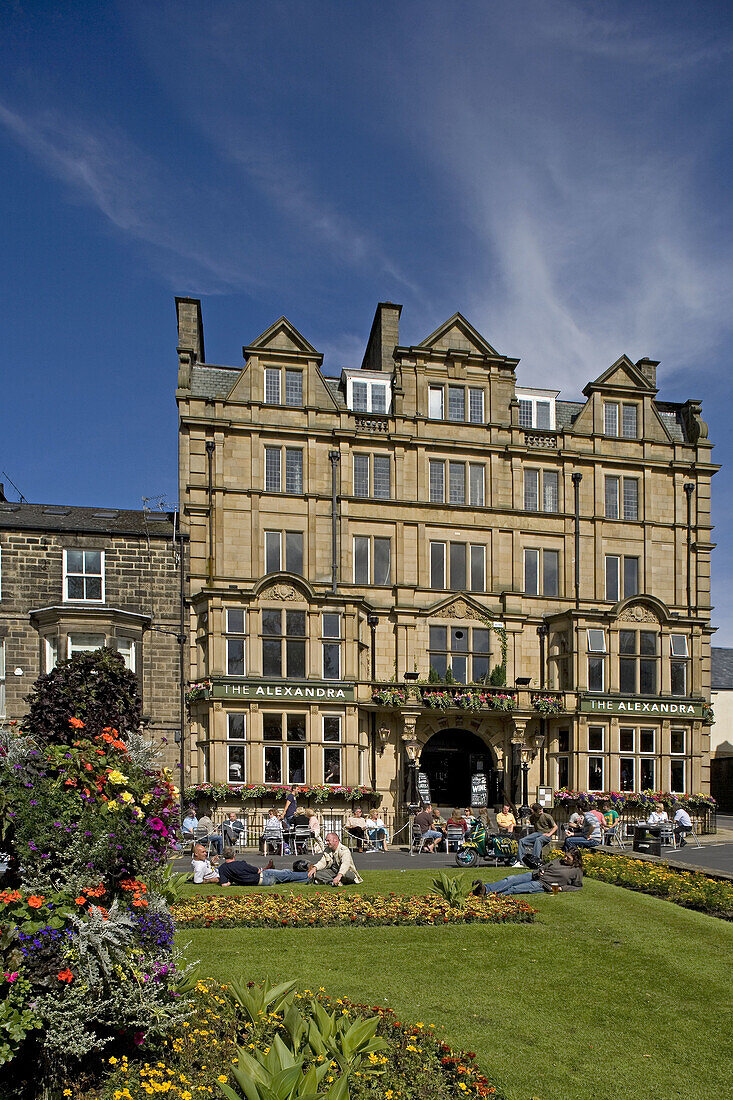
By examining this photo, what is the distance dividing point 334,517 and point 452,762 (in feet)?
38.8

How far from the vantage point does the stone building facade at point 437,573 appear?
113ft

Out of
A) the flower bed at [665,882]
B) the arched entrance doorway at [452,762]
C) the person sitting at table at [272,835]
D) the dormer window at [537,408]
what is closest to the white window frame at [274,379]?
the dormer window at [537,408]

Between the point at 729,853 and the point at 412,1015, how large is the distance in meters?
21.7

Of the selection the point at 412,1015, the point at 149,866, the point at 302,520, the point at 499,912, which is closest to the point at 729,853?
the point at 499,912

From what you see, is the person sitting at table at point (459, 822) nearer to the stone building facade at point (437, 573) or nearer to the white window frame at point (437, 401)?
the stone building facade at point (437, 573)

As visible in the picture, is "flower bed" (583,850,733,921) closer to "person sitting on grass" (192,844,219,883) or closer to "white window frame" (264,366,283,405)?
"person sitting on grass" (192,844,219,883)

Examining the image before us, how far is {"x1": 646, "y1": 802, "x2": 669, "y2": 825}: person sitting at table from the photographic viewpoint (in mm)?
32622

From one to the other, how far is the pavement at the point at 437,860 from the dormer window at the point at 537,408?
18.5 meters

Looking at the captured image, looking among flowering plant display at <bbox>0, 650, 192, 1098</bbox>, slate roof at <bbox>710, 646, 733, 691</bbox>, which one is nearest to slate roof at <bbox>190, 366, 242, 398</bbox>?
flowering plant display at <bbox>0, 650, 192, 1098</bbox>

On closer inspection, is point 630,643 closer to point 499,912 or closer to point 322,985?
point 499,912

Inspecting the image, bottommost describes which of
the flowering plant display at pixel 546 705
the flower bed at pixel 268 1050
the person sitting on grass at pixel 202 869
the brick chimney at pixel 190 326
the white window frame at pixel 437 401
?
the person sitting on grass at pixel 202 869

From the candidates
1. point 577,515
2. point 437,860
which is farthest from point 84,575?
point 577,515

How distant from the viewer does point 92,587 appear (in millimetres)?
33125

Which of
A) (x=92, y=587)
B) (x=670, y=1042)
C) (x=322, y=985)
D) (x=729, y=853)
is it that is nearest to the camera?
(x=670, y=1042)
